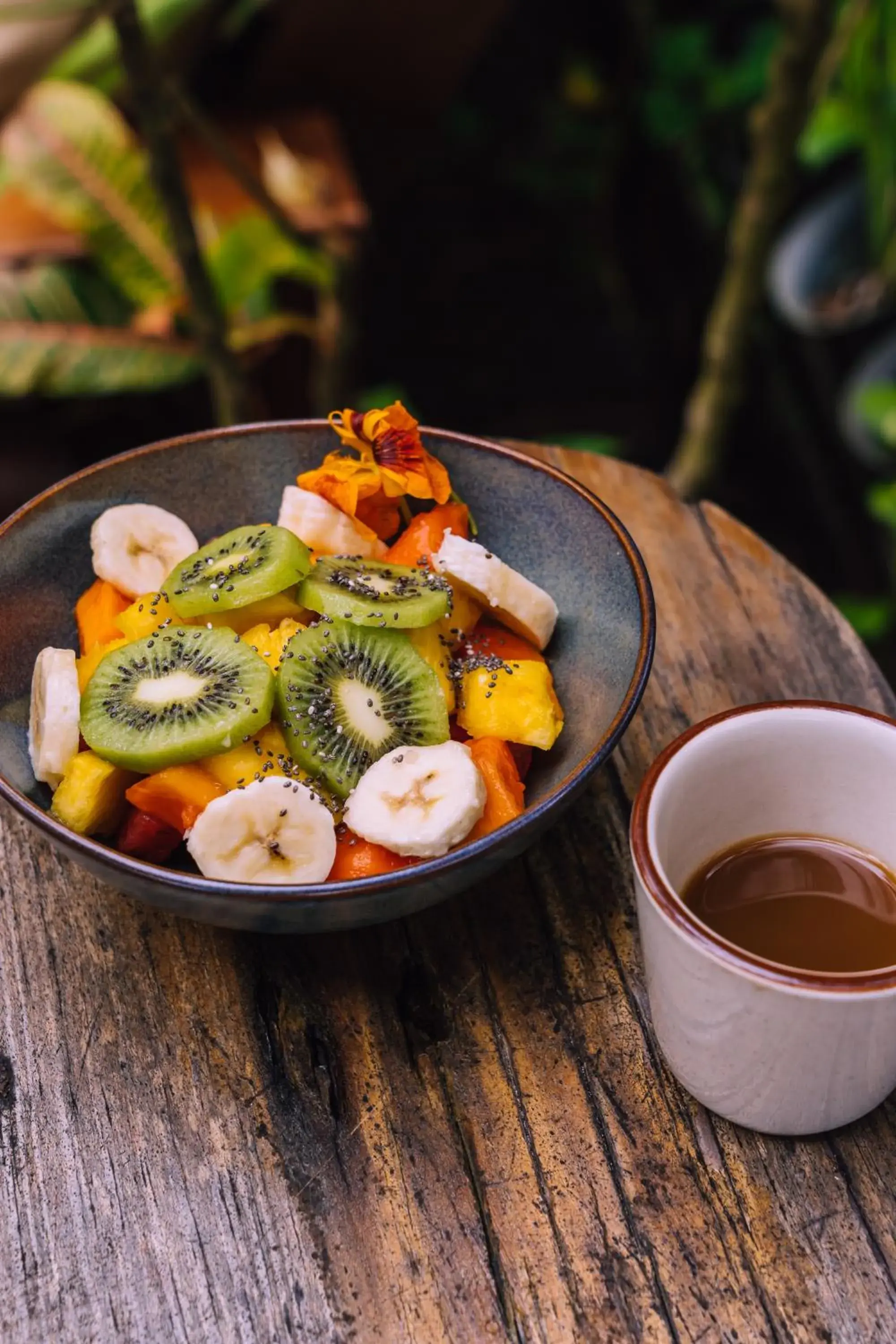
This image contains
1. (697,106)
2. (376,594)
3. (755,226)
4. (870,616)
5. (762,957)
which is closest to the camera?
(762,957)

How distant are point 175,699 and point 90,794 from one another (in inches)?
4.6

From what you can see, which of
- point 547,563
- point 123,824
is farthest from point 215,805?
point 547,563

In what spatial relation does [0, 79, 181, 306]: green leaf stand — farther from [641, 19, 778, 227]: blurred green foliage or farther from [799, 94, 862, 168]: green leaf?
[641, 19, 778, 227]: blurred green foliage

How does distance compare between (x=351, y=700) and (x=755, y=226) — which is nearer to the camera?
(x=351, y=700)

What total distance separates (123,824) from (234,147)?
8.35ft

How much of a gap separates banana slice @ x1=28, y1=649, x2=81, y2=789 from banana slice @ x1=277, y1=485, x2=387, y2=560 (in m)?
0.28

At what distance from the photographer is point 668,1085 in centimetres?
111

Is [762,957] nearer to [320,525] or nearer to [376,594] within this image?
[376,594]

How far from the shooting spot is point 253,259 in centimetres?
273

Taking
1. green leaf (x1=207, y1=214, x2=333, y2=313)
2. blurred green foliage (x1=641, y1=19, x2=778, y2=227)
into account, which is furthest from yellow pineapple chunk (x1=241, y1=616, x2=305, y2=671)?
blurred green foliage (x1=641, y1=19, x2=778, y2=227)

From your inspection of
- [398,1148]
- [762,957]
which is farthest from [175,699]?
[762,957]

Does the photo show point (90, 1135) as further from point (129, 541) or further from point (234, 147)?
point (234, 147)

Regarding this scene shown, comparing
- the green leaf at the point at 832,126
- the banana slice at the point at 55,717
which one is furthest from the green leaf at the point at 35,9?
the green leaf at the point at 832,126

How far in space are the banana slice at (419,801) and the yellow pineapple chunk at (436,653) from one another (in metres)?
0.09
